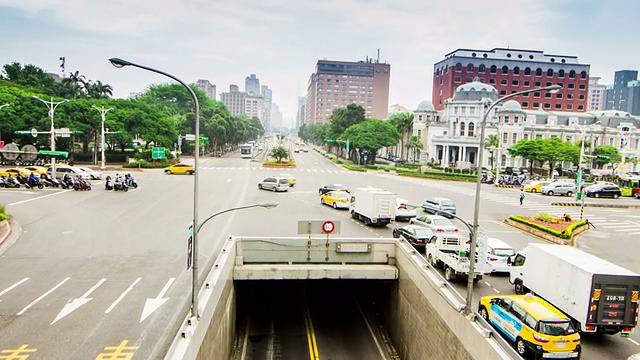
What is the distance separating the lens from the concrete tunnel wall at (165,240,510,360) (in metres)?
13.5

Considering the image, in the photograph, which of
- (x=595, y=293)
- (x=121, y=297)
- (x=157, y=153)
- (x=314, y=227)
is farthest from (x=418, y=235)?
(x=157, y=153)

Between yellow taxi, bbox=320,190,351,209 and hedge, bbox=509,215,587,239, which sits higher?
yellow taxi, bbox=320,190,351,209

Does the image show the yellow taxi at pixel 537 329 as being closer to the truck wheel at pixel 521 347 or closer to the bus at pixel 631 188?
the truck wheel at pixel 521 347

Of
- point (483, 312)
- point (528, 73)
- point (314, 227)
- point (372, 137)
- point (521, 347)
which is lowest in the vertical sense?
point (521, 347)

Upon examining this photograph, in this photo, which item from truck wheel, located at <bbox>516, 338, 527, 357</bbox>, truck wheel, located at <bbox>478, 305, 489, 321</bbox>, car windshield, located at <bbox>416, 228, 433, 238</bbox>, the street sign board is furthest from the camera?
car windshield, located at <bbox>416, 228, 433, 238</bbox>

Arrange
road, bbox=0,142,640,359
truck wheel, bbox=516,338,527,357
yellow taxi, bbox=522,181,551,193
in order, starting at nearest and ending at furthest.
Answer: truck wheel, bbox=516,338,527,357, road, bbox=0,142,640,359, yellow taxi, bbox=522,181,551,193

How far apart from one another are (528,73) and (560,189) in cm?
7631

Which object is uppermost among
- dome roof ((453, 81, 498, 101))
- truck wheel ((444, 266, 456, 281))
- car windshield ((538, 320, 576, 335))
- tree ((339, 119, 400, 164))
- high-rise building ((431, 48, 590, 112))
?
high-rise building ((431, 48, 590, 112))

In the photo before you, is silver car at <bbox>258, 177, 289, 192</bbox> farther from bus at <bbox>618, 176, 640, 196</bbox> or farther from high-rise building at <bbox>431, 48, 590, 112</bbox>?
high-rise building at <bbox>431, 48, 590, 112</bbox>

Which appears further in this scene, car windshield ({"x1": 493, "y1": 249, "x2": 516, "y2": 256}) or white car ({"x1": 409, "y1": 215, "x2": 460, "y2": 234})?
white car ({"x1": 409, "y1": 215, "x2": 460, "y2": 234})

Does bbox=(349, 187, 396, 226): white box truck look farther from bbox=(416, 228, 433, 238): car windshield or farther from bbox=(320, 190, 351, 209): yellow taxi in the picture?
bbox=(320, 190, 351, 209): yellow taxi

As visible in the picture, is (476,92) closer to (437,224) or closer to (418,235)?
(437,224)

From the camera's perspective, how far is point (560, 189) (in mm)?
56438

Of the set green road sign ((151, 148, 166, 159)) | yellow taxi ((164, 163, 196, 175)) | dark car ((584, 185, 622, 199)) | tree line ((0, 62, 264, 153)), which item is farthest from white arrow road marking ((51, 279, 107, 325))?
tree line ((0, 62, 264, 153))
